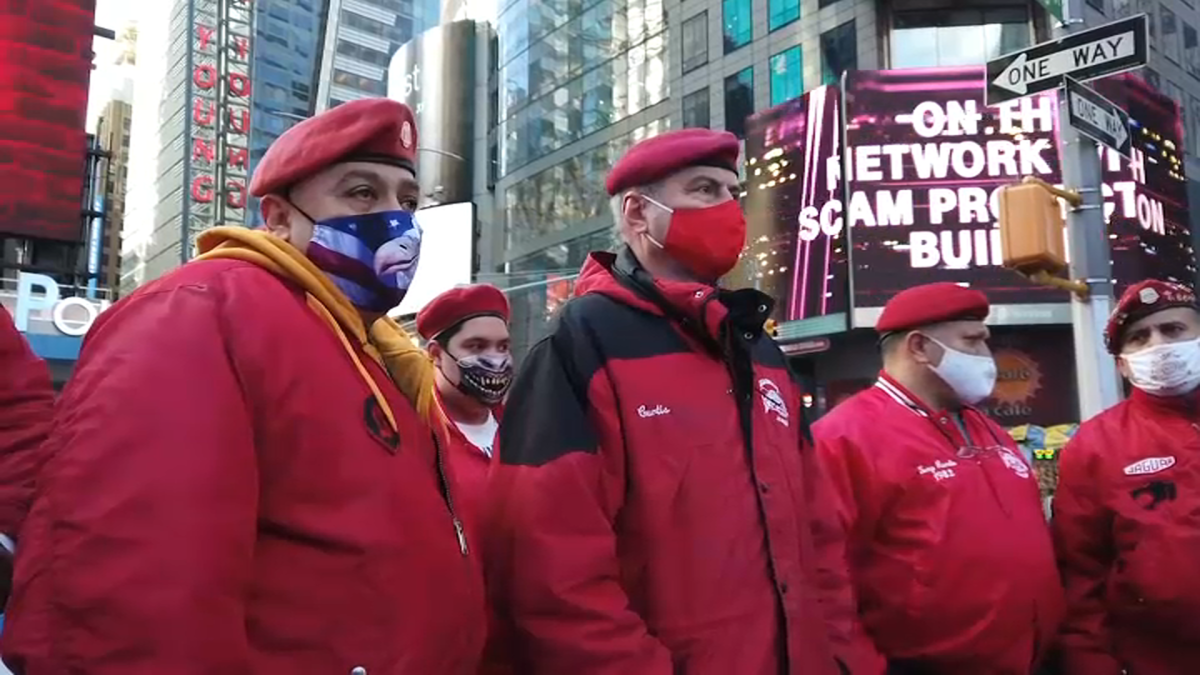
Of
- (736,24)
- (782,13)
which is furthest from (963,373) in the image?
(736,24)

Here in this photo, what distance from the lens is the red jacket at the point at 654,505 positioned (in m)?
2.21

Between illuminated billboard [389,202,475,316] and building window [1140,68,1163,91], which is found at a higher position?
building window [1140,68,1163,91]

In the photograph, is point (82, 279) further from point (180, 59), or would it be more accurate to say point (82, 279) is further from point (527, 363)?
point (527, 363)

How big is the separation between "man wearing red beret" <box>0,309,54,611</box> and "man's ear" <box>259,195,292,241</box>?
2.42 ft

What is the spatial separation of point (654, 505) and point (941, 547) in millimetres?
1409

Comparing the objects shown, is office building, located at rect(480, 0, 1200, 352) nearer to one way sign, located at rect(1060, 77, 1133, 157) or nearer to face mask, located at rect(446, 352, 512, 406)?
one way sign, located at rect(1060, 77, 1133, 157)

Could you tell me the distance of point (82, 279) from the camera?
38.1 metres

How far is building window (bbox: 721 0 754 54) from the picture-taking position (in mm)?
29875

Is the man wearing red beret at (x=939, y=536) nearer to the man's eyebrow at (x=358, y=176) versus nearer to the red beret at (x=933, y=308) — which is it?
the red beret at (x=933, y=308)

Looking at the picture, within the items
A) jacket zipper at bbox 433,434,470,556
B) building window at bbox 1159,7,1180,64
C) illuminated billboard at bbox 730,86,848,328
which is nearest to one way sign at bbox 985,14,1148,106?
jacket zipper at bbox 433,434,470,556

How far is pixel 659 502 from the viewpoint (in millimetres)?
2336

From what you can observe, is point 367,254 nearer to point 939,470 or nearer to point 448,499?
point 448,499

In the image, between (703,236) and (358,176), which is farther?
(703,236)

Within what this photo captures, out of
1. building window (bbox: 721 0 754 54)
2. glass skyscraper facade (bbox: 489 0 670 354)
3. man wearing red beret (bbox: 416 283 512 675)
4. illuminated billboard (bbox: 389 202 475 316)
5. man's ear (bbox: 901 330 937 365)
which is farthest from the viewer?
glass skyscraper facade (bbox: 489 0 670 354)
